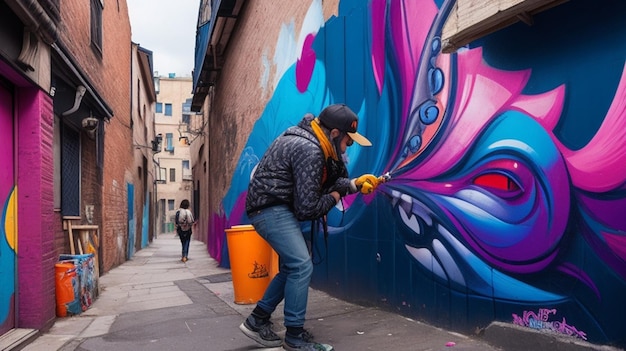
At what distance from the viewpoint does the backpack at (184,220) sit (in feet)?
41.8

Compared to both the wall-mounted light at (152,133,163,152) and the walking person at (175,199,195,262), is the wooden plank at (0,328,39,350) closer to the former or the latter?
the walking person at (175,199,195,262)

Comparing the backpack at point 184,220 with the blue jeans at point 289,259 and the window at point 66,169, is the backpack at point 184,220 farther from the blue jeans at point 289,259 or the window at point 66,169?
the blue jeans at point 289,259

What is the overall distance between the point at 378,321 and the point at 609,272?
6.46 ft

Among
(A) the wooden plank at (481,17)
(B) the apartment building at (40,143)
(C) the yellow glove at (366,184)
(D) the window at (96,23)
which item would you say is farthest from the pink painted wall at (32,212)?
(D) the window at (96,23)

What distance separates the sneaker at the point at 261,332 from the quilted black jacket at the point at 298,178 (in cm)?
81

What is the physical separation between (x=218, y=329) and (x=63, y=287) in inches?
72.0

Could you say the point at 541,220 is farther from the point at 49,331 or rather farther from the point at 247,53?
the point at 247,53

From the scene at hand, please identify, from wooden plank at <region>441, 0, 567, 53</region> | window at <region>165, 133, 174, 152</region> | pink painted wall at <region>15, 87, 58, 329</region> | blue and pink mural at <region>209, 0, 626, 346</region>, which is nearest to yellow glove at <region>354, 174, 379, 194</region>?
blue and pink mural at <region>209, 0, 626, 346</region>

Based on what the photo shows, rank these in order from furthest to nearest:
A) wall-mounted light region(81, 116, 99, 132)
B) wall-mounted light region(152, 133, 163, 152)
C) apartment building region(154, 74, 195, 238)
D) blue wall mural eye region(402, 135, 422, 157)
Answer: apartment building region(154, 74, 195, 238) < wall-mounted light region(152, 133, 163, 152) < wall-mounted light region(81, 116, 99, 132) < blue wall mural eye region(402, 135, 422, 157)

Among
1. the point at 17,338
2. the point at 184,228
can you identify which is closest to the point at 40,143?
the point at 17,338

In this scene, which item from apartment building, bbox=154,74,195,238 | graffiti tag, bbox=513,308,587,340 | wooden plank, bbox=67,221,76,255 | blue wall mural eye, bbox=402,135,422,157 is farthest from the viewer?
apartment building, bbox=154,74,195,238

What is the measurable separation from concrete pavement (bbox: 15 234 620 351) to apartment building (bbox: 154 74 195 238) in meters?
37.6

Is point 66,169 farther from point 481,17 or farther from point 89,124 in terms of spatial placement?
point 481,17

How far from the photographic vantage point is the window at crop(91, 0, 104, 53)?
8672 millimetres
